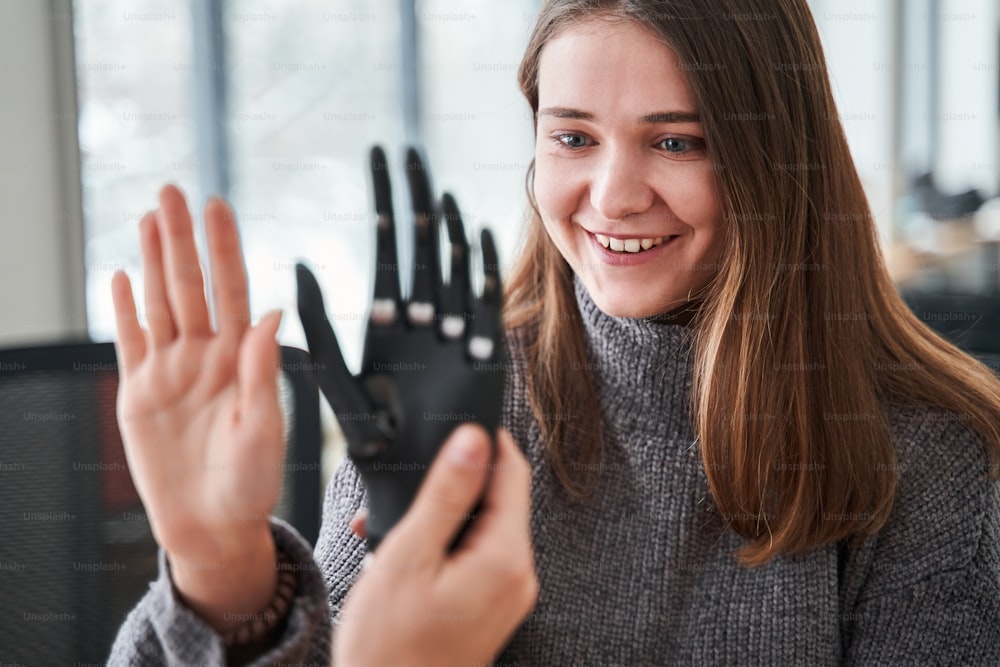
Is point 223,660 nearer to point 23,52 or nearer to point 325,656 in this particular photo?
point 325,656

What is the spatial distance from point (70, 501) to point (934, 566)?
0.86 metres

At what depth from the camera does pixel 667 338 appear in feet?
3.43

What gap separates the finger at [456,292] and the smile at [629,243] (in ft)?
1.15

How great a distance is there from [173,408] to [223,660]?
0.61ft

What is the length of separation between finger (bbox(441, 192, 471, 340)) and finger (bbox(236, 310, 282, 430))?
0.38ft

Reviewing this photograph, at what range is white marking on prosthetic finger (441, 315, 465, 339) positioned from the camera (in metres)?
0.67

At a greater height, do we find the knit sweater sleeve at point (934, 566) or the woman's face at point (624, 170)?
the woman's face at point (624, 170)

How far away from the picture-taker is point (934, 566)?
967 millimetres

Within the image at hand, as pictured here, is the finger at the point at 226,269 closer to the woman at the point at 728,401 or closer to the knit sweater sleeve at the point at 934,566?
the woman at the point at 728,401

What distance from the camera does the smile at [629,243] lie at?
99cm

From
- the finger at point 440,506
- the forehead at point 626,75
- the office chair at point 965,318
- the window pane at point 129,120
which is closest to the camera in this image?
the finger at point 440,506

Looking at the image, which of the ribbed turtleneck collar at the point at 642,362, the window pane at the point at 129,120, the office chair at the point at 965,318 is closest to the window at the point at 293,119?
the window pane at the point at 129,120

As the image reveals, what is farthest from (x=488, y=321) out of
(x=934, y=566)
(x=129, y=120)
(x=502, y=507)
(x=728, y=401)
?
(x=129, y=120)

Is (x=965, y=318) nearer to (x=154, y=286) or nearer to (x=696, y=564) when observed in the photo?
(x=696, y=564)
